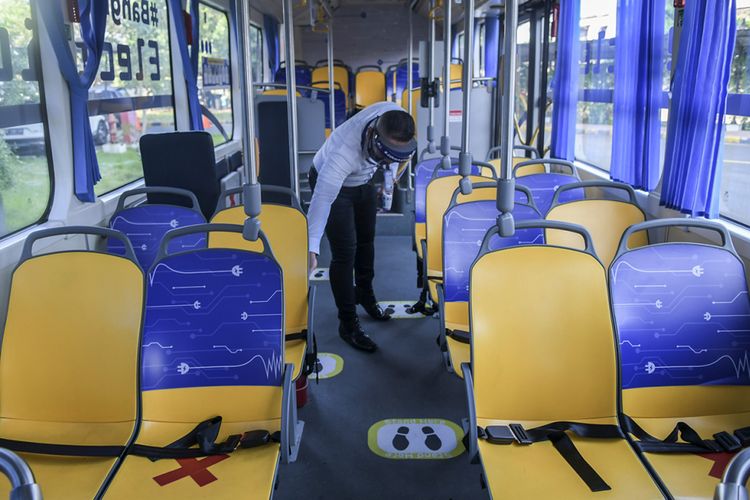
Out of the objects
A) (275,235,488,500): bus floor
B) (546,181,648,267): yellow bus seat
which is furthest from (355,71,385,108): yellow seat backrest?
(546,181,648,267): yellow bus seat

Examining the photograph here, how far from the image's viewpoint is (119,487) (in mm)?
1795

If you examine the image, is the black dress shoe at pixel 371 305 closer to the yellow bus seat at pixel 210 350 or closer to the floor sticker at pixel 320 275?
the floor sticker at pixel 320 275

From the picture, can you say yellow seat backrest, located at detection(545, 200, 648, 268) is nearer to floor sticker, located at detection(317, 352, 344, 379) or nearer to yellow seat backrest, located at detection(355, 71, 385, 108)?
floor sticker, located at detection(317, 352, 344, 379)

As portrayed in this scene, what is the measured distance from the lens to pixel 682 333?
2092 millimetres

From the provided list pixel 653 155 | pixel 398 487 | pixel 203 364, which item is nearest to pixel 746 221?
pixel 653 155

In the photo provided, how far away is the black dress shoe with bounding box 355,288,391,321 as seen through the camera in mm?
4281

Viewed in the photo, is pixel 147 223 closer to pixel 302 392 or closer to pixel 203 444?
pixel 302 392

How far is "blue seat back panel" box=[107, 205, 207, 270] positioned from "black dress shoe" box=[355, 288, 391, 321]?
4.80 ft

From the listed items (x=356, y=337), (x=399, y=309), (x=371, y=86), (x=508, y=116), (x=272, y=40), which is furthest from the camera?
(x=371, y=86)

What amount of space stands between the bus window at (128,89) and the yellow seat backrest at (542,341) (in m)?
3.16

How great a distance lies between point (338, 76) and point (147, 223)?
25.7ft

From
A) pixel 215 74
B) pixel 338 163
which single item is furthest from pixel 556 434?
pixel 215 74

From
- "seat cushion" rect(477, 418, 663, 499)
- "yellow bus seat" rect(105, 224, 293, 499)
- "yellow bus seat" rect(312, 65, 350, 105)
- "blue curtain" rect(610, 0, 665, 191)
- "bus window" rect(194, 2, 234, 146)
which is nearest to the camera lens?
"seat cushion" rect(477, 418, 663, 499)

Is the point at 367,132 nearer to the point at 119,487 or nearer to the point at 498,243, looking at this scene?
the point at 498,243
